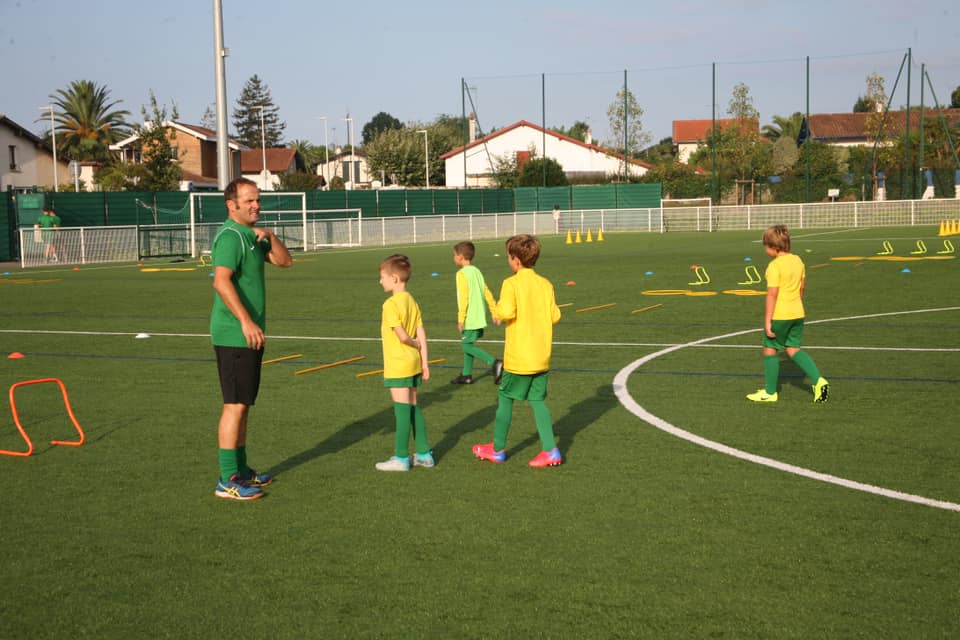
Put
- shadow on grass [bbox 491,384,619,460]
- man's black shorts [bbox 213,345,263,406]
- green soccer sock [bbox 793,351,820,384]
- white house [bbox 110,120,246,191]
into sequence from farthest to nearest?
white house [bbox 110,120,246,191]
green soccer sock [bbox 793,351,820,384]
shadow on grass [bbox 491,384,619,460]
man's black shorts [bbox 213,345,263,406]

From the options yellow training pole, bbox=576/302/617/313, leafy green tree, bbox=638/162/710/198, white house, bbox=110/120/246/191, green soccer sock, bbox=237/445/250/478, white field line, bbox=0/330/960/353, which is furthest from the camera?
white house, bbox=110/120/246/191

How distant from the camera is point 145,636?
13.8 ft

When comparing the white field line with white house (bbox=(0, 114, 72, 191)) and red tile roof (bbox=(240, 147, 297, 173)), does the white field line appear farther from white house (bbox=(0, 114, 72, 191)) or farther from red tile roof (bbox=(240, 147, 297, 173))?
red tile roof (bbox=(240, 147, 297, 173))

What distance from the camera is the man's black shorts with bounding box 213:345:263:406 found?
5973 mm

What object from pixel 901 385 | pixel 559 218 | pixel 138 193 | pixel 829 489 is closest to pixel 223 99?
pixel 138 193

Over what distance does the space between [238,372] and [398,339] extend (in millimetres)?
1073

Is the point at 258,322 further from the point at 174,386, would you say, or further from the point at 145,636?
the point at 174,386

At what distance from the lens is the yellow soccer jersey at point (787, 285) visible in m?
8.63

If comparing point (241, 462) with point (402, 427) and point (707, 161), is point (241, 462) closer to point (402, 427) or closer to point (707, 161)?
point (402, 427)

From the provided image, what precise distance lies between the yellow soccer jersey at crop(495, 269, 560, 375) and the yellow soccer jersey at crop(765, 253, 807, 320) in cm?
278

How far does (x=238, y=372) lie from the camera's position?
19.6ft

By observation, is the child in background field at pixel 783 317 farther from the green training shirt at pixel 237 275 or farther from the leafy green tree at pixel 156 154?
the leafy green tree at pixel 156 154

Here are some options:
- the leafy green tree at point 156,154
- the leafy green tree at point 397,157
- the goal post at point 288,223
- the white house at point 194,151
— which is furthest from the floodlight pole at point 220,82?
the leafy green tree at point 397,157

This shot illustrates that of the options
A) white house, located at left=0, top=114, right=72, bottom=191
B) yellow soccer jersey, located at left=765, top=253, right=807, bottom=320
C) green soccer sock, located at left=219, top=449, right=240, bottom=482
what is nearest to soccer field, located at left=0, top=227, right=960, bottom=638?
green soccer sock, located at left=219, top=449, right=240, bottom=482
